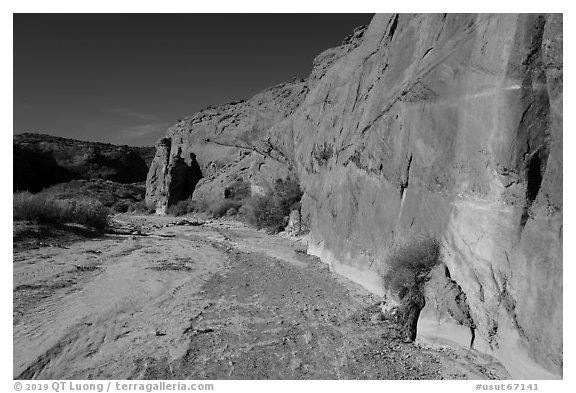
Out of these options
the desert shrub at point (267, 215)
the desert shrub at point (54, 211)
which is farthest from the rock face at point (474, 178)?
the desert shrub at point (54, 211)

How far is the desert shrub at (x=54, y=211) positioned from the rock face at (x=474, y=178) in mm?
11028

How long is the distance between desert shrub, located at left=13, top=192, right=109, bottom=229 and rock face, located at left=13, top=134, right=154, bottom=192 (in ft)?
112

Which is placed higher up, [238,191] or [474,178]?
[238,191]

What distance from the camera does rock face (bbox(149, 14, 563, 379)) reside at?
464 centimetres

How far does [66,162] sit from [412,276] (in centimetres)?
6232

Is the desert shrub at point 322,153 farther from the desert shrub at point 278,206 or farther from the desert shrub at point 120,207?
the desert shrub at point 120,207

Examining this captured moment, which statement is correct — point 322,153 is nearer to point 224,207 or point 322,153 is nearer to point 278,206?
point 278,206

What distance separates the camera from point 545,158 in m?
4.82

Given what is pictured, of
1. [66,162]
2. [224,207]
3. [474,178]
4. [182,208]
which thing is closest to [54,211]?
[224,207]

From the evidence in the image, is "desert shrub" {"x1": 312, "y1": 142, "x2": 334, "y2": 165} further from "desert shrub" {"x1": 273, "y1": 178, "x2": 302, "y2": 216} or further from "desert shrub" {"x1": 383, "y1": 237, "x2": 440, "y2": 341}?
"desert shrub" {"x1": 383, "y1": 237, "x2": 440, "y2": 341}

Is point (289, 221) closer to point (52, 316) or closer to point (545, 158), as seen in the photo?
point (52, 316)

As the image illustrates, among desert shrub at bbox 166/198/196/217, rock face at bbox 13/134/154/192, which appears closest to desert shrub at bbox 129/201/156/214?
desert shrub at bbox 166/198/196/217

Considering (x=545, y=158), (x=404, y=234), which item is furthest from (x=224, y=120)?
(x=545, y=158)

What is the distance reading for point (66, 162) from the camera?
58.8m
